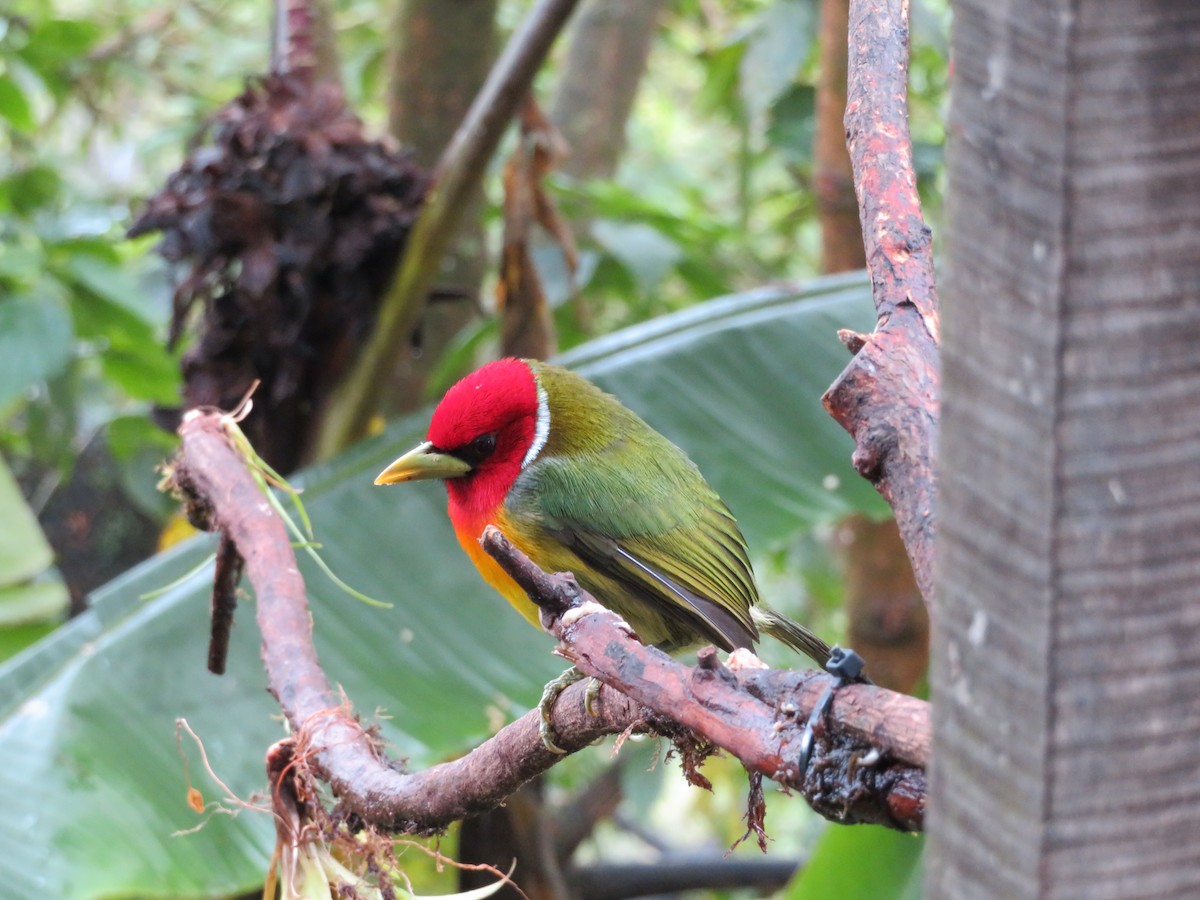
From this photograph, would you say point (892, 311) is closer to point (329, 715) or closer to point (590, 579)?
point (329, 715)

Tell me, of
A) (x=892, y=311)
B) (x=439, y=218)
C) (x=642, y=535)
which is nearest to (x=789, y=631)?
(x=642, y=535)

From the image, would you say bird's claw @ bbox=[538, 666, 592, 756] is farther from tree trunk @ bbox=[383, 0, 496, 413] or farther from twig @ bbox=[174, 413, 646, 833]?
tree trunk @ bbox=[383, 0, 496, 413]

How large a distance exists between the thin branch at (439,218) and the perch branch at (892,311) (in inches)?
56.0

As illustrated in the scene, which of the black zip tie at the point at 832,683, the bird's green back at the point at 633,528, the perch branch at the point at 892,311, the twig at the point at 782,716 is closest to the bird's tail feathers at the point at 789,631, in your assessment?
the bird's green back at the point at 633,528

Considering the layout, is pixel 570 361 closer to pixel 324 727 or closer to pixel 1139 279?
pixel 324 727

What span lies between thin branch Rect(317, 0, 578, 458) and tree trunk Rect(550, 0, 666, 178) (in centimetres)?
160

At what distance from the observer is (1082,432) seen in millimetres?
623

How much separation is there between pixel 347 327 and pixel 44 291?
80 centimetres

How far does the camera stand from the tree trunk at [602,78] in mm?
4586

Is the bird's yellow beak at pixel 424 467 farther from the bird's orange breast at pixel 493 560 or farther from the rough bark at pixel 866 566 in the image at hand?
the rough bark at pixel 866 566

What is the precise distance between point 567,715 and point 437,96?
289 cm

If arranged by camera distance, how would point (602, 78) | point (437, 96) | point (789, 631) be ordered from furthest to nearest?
point (602, 78), point (437, 96), point (789, 631)

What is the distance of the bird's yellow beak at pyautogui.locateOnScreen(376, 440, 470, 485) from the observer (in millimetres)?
2209

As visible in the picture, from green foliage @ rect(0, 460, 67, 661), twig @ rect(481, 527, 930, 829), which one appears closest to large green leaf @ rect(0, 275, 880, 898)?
green foliage @ rect(0, 460, 67, 661)
